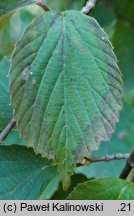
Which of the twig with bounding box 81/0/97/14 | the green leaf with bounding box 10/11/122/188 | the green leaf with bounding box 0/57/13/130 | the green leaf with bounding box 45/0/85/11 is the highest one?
the twig with bounding box 81/0/97/14

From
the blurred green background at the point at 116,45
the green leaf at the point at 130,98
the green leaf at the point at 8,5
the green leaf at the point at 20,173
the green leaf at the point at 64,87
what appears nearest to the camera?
the green leaf at the point at 64,87

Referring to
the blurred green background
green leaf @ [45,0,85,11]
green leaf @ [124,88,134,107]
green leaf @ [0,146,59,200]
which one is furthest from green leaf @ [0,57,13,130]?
green leaf @ [124,88,134,107]

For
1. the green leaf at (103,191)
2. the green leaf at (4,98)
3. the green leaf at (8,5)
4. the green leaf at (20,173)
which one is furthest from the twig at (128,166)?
the green leaf at (8,5)

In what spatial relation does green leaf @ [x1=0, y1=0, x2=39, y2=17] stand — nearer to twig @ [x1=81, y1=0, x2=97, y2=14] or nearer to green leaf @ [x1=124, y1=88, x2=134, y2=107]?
twig @ [x1=81, y1=0, x2=97, y2=14]

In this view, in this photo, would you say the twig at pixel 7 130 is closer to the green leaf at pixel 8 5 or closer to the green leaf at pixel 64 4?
the green leaf at pixel 8 5

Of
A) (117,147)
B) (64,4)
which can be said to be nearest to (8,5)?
(64,4)

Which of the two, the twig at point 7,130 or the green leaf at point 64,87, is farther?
the twig at point 7,130

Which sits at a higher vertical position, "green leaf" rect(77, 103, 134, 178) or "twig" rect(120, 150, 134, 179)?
"twig" rect(120, 150, 134, 179)
